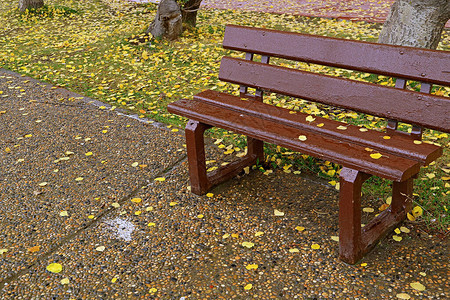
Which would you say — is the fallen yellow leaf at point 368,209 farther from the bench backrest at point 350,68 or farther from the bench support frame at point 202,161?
the bench support frame at point 202,161

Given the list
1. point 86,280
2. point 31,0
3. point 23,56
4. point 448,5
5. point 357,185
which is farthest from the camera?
point 31,0

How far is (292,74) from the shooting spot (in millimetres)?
3242

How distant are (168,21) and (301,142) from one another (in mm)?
4890

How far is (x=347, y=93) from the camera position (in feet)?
9.78

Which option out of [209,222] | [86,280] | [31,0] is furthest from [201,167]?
[31,0]

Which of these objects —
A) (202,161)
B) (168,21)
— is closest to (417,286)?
(202,161)

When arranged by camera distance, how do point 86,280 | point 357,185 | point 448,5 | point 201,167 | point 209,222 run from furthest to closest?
point 448,5 → point 201,167 → point 209,222 → point 86,280 → point 357,185

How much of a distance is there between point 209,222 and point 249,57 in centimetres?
126

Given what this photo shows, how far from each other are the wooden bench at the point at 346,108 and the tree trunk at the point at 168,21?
375cm

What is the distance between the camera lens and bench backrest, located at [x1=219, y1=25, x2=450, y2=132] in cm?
262

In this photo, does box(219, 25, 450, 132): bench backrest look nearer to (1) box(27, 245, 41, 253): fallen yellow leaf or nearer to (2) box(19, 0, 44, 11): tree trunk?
(1) box(27, 245, 41, 253): fallen yellow leaf

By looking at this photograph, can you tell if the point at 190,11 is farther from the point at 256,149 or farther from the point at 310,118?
the point at 310,118

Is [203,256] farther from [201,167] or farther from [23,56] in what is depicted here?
[23,56]

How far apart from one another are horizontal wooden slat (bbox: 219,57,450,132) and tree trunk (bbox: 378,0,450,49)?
2.22 m
